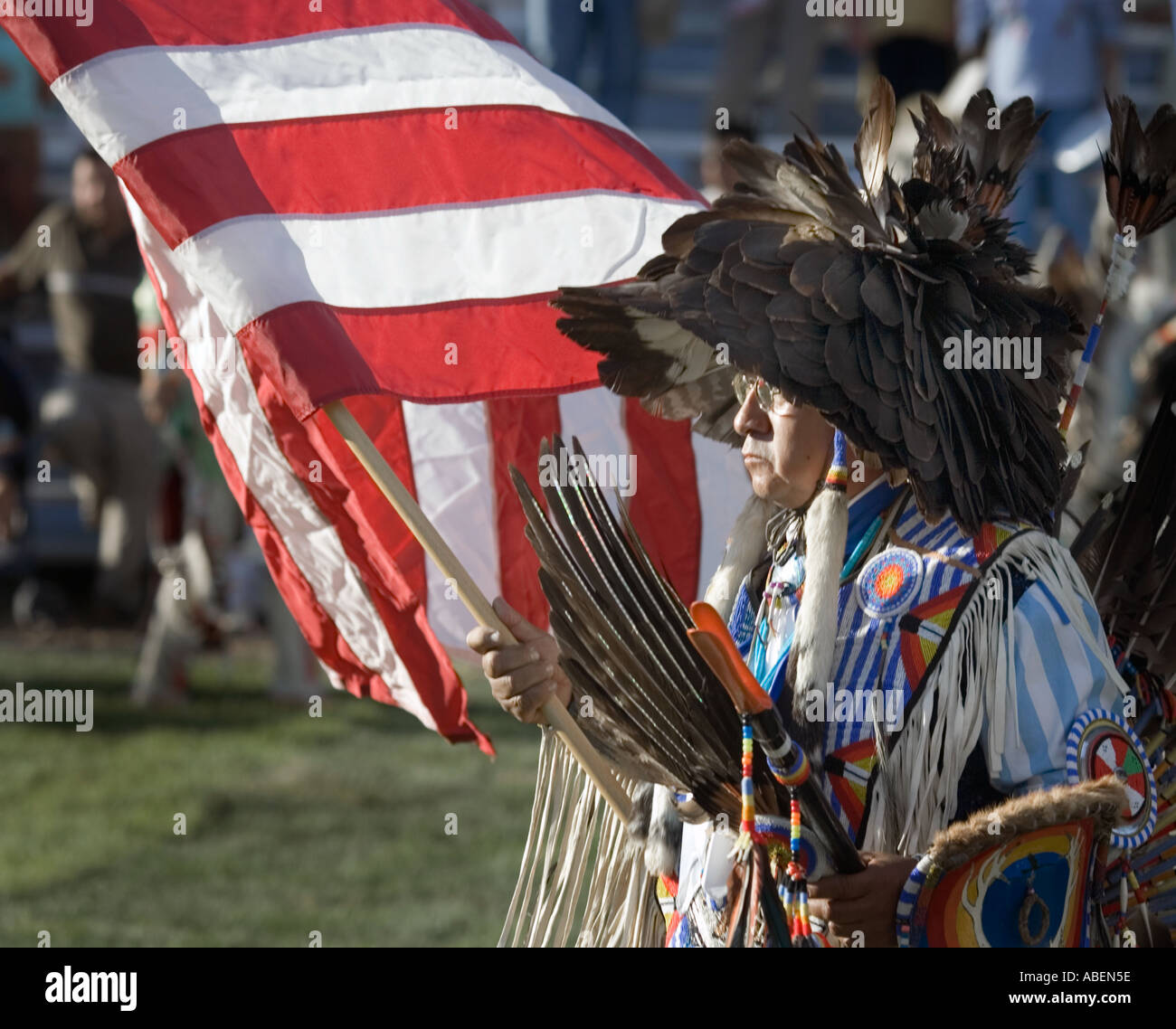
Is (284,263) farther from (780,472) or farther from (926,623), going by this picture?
(926,623)

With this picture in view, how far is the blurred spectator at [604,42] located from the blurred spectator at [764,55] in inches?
24.0

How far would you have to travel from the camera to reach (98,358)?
26.6 feet

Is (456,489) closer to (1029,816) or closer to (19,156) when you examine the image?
(1029,816)

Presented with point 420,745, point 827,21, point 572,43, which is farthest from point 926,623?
point 827,21

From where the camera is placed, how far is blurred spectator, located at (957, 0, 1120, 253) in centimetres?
742

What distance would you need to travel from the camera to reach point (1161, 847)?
263cm

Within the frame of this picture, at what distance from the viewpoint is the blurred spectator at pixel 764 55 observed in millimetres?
9266

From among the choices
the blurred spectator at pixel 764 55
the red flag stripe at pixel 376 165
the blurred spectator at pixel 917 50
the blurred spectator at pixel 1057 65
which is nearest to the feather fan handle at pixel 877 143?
the red flag stripe at pixel 376 165

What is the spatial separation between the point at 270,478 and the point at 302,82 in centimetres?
81

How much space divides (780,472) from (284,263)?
3.76 feet

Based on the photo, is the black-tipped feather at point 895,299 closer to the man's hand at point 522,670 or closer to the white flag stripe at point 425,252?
the man's hand at point 522,670

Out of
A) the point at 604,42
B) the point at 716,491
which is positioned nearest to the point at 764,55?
the point at 604,42

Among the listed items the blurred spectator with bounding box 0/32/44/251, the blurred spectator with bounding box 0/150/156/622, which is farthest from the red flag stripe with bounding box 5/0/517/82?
the blurred spectator with bounding box 0/32/44/251

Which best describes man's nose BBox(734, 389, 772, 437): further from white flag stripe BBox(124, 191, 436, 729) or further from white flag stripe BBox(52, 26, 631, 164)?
white flag stripe BBox(52, 26, 631, 164)
